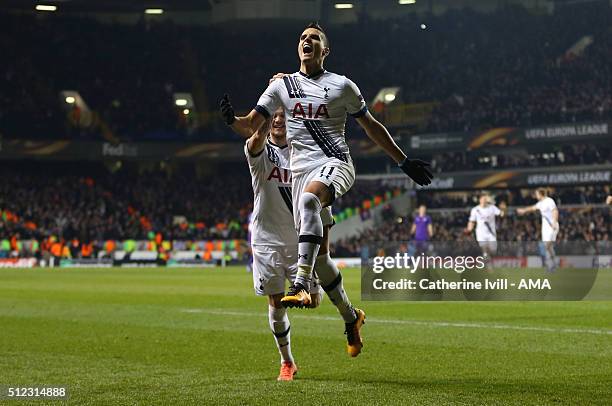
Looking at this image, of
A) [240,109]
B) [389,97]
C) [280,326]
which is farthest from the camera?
[240,109]

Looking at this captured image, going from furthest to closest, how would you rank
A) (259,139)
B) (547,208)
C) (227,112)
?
(547,208) < (259,139) < (227,112)

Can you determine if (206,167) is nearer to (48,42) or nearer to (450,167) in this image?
(48,42)

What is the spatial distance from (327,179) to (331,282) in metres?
0.94

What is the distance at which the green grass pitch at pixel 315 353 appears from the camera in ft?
22.6

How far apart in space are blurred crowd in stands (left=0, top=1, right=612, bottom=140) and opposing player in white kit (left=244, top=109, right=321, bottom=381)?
41947mm

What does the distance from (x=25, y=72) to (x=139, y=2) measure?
751 cm

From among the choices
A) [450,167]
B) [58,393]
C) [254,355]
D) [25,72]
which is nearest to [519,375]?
[254,355]

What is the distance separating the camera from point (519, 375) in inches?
310

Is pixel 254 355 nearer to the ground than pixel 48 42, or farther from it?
nearer to the ground

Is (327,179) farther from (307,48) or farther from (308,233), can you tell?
(307,48)

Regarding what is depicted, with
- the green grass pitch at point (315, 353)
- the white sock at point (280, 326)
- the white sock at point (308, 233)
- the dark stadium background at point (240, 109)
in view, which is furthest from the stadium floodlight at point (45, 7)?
the white sock at point (308, 233)

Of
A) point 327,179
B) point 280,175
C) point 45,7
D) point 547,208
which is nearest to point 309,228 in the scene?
point 327,179

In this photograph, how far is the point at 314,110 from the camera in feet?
24.4

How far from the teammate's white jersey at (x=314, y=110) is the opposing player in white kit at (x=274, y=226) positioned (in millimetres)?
547
